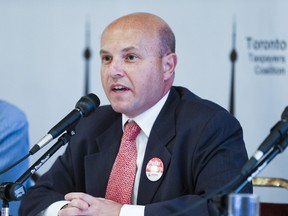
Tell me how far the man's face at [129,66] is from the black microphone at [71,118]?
0.30m

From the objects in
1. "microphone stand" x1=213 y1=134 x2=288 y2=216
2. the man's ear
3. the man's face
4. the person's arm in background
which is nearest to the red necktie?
the man's face

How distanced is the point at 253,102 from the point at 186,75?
15.5 inches

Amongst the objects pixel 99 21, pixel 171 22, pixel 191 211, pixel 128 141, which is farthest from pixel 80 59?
pixel 191 211

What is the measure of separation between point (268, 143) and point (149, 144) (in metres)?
0.99

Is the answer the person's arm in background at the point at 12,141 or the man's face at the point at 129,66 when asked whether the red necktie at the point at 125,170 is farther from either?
the person's arm in background at the point at 12,141

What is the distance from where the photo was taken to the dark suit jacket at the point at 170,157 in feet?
9.28

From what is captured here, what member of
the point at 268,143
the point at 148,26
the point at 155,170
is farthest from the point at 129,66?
the point at 268,143

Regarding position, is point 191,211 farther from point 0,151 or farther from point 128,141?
point 0,151

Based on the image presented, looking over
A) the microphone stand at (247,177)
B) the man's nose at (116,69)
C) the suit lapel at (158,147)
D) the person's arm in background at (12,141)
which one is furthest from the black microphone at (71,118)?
the person's arm in background at (12,141)

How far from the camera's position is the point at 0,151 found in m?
3.52

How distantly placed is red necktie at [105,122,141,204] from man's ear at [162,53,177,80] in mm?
253

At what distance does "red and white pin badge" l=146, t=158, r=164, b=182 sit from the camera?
9.80ft

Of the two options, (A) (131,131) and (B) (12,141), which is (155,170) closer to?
(A) (131,131)

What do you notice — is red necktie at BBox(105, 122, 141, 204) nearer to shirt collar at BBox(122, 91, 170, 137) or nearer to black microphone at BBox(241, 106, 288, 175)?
shirt collar at BBox(122, 91, 170, 137)
